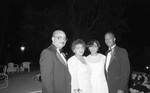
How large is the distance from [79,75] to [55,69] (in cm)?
76

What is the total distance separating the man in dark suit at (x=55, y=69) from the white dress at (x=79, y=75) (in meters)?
0.26

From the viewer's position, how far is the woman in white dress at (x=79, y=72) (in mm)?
3449

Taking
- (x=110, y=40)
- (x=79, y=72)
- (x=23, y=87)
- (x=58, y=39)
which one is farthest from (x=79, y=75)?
(x=23, y=87)

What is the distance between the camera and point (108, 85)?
3.76 m

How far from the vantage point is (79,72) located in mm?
3523

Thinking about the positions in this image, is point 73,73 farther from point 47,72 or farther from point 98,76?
point 47,72

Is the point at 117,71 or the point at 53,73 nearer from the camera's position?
the point at 53,73

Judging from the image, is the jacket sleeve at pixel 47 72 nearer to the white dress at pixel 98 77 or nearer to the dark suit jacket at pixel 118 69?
the white dress at pixel 98 77

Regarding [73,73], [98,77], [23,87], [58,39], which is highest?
[58,39]

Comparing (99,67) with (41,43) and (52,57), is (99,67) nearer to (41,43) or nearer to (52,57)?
(52,57)

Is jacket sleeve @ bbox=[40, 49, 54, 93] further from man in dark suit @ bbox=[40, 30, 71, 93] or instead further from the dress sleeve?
the dress sleeve

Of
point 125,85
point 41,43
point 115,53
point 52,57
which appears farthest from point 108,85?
point 41,43

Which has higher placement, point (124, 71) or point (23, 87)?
point (124, 71)

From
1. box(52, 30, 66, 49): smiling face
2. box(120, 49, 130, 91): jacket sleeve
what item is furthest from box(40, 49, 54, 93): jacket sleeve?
box(120, 49, 130, 91): jacket sleeve
